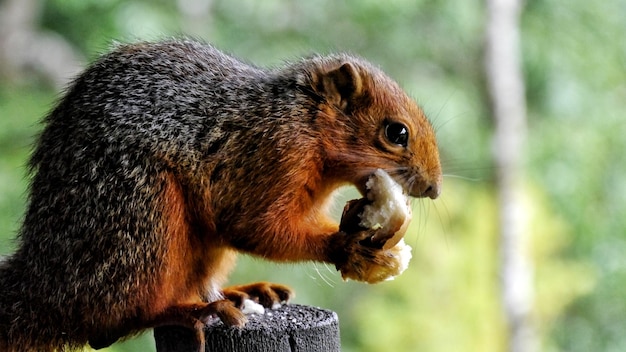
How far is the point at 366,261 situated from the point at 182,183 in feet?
1.64

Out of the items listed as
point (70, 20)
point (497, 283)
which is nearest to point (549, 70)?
point (497, 283)

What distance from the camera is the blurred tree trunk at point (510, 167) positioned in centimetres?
674

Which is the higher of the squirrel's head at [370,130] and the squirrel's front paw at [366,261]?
the squirrel's head at [370,130]

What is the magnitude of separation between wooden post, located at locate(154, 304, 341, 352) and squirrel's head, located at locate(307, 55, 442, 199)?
440 millimetres

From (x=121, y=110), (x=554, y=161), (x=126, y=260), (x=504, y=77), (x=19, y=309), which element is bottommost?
(x=19, y=309)

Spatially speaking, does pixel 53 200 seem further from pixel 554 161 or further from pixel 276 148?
pixel 554 161

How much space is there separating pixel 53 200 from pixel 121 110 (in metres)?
0.29

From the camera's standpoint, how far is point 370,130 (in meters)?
2.58

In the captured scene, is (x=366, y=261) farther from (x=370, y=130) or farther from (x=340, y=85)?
(x=340, y=85)

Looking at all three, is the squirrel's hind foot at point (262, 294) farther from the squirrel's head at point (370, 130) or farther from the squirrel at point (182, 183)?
the squirrel's head at point (370, 130)

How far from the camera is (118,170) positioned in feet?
7.64

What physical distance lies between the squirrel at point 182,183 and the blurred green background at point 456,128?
3.27m

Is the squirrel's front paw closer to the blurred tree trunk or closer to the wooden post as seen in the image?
the wooden post

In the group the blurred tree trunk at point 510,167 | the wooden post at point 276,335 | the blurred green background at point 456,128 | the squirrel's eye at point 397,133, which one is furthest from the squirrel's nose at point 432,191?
the blurred tree trunk at point 510,167
